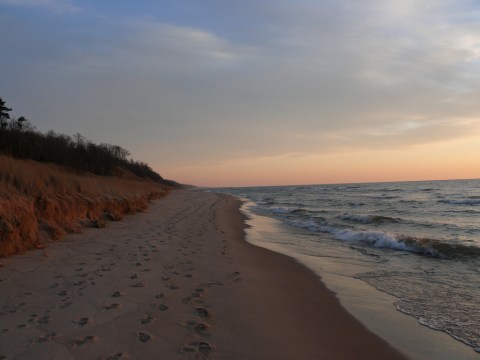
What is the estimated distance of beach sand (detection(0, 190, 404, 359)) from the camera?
12.8 feet

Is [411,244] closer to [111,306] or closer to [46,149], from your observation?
[111,306]

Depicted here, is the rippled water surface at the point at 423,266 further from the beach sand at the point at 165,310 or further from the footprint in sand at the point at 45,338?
the footprint in sand at the point at 45,338

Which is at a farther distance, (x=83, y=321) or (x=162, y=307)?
(x=162, y=307)

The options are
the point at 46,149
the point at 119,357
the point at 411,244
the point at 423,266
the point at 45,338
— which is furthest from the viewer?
the point at 46,149

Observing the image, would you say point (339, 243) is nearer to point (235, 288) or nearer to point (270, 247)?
point (270, 247)

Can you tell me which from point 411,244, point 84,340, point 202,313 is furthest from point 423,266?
point 84,340

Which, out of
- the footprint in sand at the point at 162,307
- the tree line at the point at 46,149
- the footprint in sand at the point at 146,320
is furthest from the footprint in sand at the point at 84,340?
the tree line at the point at 46,149

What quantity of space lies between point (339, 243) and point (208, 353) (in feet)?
32.7

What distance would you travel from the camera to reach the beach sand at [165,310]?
12.8 ft

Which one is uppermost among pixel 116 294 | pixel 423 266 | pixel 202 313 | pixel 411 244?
pixel 116 294

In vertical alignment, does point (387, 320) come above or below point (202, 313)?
below

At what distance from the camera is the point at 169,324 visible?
447 cm

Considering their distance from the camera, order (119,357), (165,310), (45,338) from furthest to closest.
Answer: (165,310)
(45,338)
(119,357)

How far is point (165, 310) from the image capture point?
4926mm
